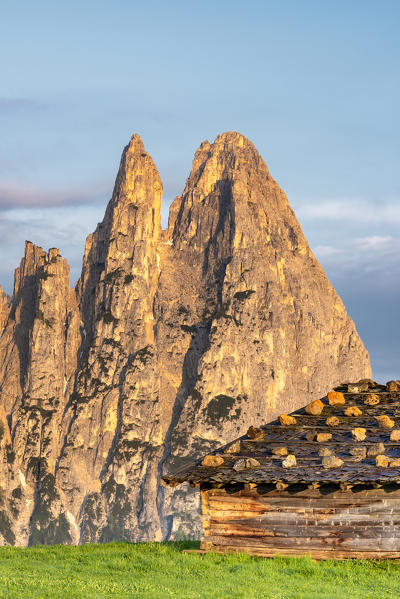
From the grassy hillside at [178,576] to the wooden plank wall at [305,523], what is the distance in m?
0.67

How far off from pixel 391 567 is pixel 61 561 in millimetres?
8842

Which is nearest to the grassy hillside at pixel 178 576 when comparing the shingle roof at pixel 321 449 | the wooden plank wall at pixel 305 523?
the wooden plank wall at pixel 305 523

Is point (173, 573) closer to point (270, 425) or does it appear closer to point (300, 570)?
point (300, 570)

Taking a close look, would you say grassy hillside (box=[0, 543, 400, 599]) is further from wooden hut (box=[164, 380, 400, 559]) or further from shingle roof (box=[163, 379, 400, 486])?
shingle roof (box=[163, 379, 400, 486])

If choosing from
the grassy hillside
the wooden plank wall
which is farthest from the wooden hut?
the grassy hillside

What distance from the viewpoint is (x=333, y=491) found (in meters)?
22.6

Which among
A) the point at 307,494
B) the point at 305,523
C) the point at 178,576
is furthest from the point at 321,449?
the point at 178,576

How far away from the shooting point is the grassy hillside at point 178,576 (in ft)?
57.0

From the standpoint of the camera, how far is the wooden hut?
72.9ft

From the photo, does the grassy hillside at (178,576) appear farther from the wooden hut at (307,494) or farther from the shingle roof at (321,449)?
the shingle roof at (321,449)

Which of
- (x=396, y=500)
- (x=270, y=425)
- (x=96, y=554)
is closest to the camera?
(x=396, y=500)

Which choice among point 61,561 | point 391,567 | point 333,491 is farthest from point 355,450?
point 61,561

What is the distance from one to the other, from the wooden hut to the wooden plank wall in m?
0.03

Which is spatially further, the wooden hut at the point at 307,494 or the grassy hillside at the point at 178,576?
the wooden hut at the point at 307,494
